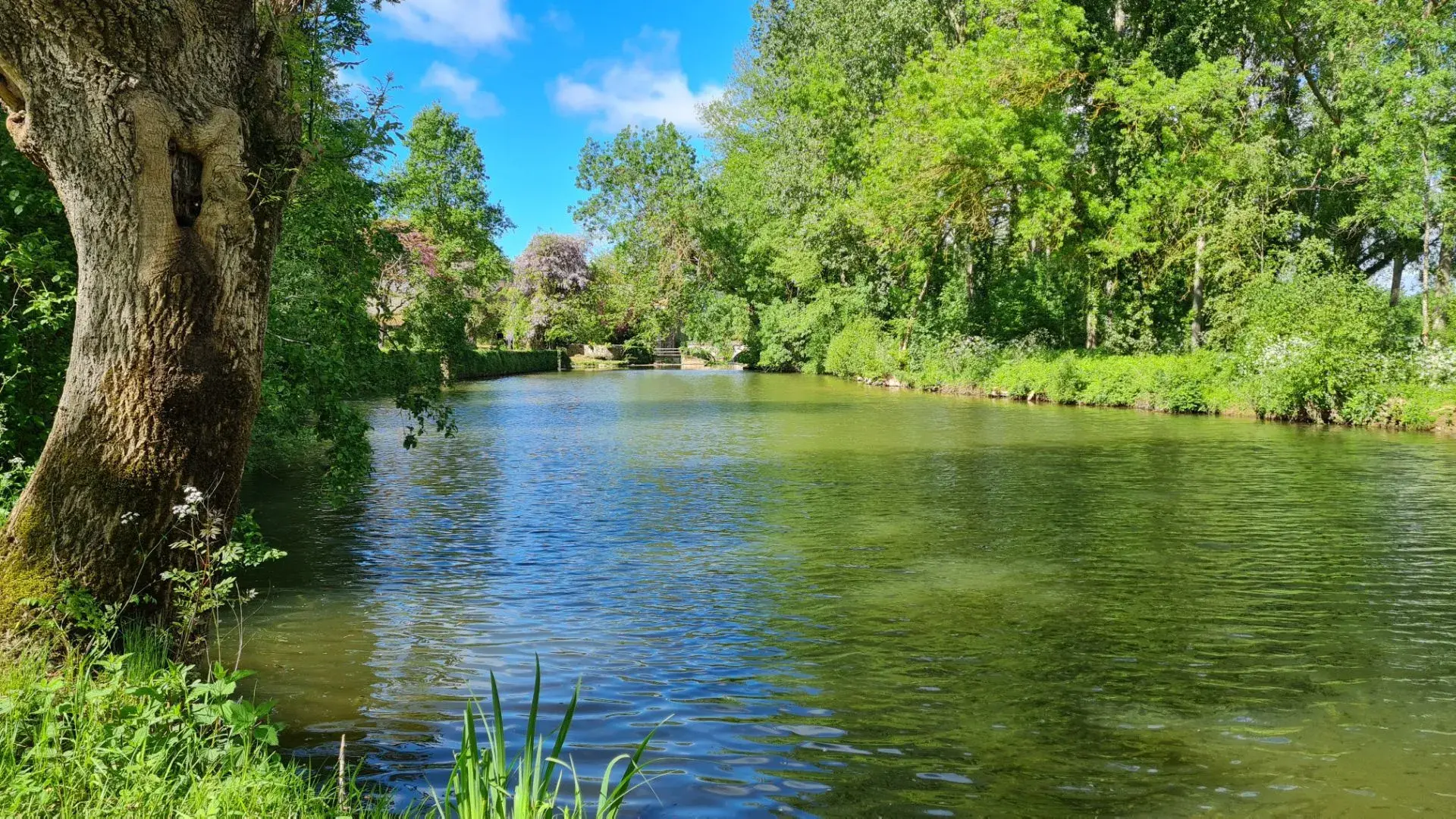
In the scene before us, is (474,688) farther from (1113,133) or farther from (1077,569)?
(1113,133)

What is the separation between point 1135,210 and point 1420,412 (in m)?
11.6

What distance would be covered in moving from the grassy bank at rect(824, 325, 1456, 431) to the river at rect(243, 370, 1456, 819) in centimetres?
663

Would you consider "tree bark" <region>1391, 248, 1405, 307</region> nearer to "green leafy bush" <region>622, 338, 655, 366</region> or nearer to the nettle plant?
the nettle plant

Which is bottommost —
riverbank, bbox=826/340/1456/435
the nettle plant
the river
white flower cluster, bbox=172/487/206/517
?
the river

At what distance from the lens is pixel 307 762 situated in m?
4.71

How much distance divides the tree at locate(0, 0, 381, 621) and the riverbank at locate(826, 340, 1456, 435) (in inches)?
904

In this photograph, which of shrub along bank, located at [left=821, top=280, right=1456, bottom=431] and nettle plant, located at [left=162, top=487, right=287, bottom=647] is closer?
nettle plant, located at [left=162, top=487, right=287, bottom=647]

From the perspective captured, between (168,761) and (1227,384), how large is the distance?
2630 centimetres

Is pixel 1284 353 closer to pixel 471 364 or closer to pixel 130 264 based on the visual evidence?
pixel 130 264

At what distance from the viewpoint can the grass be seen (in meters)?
3.02

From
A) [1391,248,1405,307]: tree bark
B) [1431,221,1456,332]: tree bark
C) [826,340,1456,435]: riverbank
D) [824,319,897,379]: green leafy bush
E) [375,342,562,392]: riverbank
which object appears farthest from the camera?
[375,342,562,392]: riverbank

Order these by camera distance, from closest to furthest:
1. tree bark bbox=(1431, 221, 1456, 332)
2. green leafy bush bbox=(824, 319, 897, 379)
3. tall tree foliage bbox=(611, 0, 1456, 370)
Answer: tree bark bbox=(1431, 221, 1456, 332), tall tree foliage bbox=(611, 0, 1456, 370), green leafy bush bbox=(824, 319, 897, 379)

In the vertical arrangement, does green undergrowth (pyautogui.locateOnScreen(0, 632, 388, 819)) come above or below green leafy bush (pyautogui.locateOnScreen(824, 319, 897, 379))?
below

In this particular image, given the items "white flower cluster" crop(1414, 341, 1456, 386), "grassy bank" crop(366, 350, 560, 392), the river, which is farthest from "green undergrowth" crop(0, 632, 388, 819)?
"white flower cluster" crop(1414, 341, 1456, 386)
